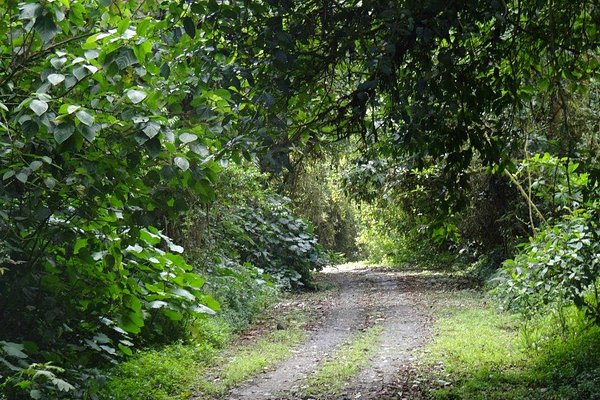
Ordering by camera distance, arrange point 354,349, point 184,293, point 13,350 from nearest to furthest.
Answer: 1. point 13,350
2. point 184,293
3. point 354,349

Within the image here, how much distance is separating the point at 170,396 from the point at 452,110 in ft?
14.7

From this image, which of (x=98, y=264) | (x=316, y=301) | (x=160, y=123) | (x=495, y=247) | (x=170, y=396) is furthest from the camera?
(x=495, y=247)

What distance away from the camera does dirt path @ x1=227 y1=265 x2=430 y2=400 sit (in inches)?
308

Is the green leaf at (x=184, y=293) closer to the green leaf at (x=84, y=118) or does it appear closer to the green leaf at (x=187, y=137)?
the green leaf at (x=187, y=137)

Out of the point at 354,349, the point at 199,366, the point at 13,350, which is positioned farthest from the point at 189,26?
the point at 354,349

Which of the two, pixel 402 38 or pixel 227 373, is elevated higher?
pixel 402 38

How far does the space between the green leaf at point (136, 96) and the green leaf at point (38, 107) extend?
530 mm

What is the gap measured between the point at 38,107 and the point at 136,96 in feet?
2.01

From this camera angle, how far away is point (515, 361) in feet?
27.0

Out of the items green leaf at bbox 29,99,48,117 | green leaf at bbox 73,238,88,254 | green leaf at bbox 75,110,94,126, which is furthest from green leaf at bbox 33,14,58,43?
green leaf at bbox 73,238,88,254

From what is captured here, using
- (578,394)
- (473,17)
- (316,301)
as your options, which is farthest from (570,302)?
(316,301)

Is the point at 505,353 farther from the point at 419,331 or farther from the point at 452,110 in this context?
the point at 452,110

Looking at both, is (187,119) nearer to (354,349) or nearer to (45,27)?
(45,27)

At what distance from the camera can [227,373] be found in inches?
339
